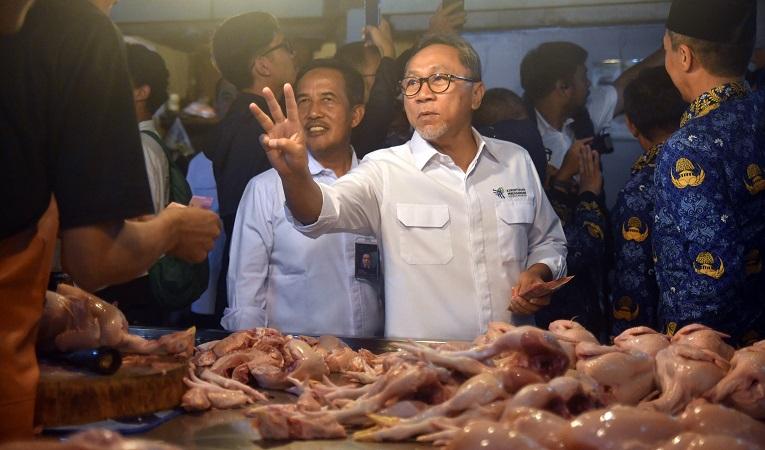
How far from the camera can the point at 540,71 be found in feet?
18.5

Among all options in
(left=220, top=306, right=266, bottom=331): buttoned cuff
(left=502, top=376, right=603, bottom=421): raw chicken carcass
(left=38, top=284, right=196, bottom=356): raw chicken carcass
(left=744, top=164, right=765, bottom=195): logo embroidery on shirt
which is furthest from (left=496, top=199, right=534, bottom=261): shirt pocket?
(left=38, top=284, right=196, bottom=356): raw chicken carcass

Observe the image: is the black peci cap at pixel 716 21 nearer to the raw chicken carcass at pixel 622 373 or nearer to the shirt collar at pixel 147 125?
the raw chicken carcass at pixel 622 373

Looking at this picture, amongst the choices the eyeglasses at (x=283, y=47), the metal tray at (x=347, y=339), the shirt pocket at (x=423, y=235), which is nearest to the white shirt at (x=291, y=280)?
the shirt pocket at (x=423, y=235)

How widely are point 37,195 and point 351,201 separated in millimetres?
1725

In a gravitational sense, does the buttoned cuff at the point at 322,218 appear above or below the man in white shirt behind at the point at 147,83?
below

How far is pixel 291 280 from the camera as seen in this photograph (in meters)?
4.12

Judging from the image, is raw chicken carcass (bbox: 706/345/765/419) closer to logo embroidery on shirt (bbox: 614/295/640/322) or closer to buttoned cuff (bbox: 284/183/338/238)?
buttoned cuff (bbox: 284/183/338/238)

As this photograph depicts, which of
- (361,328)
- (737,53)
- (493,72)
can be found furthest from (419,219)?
(493,72)

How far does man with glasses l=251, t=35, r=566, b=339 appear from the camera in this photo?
3725 mm

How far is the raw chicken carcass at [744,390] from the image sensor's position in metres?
2.43

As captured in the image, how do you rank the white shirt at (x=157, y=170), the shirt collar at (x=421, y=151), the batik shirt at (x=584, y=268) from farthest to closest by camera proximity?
the batik shirt at (x=584, y=268), the white shirt at (x=157, y=170), the shirt collar at (x=421, y=151)

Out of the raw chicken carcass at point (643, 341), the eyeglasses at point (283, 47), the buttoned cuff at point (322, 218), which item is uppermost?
the eyeglasses at point (283, 47)

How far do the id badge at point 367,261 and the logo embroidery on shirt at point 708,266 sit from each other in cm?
137

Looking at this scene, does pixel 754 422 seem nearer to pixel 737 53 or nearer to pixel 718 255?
pixel 718 255
